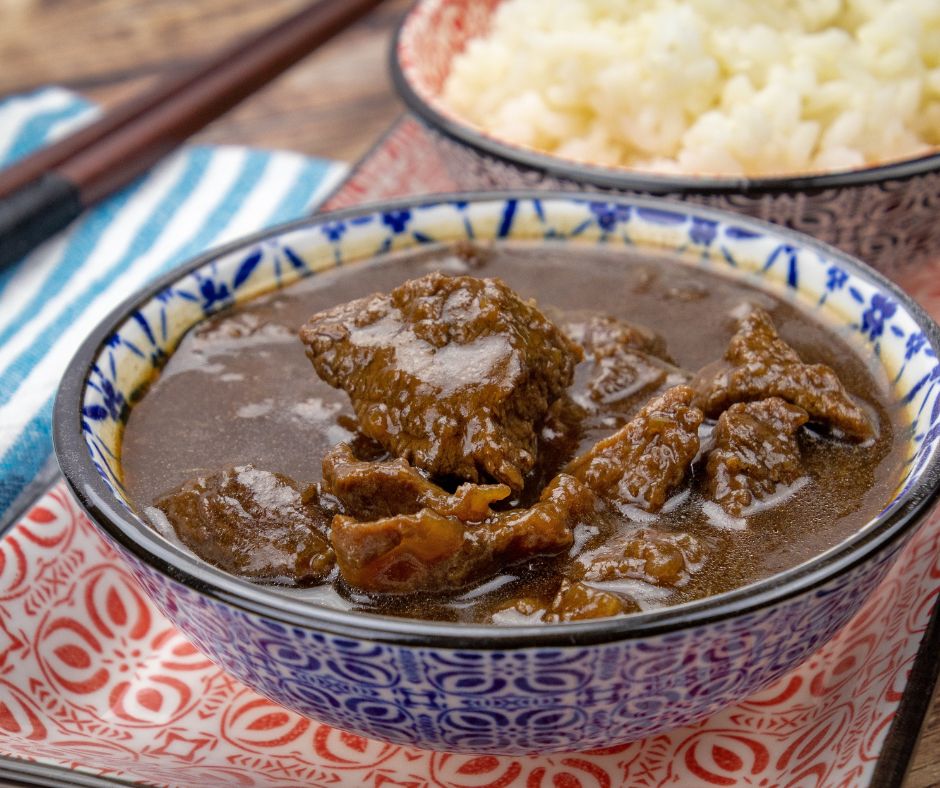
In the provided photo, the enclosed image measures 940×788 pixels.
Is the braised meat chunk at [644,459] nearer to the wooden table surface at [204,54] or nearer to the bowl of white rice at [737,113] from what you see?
the bowl of white rice at [737,113]

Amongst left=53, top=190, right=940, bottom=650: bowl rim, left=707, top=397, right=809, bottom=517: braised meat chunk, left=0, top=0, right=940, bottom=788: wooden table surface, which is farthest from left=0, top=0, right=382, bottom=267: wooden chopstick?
left=707, top=397, right=809, bottom=517: braised meat chunk

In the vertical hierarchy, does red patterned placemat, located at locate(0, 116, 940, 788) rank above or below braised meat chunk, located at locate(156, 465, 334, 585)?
below

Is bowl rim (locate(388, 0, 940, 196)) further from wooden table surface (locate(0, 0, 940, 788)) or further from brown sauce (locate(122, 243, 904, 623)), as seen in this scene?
wooden table surface (locate(0, 0, 940, 788))

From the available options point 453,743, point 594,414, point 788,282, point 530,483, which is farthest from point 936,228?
point 453,743

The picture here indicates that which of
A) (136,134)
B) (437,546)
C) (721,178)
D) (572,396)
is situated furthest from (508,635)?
(136,134)

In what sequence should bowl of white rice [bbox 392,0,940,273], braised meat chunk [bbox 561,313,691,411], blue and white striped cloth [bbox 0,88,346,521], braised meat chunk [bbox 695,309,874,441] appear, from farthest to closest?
bowl of white rice [bbox 392,0,940,273], blue and white striped cloth [bbox 0,88,346,521], braised meat chunk [bbox 561,313,691,411], braised meat chunk [bbox 695,309,874,441]

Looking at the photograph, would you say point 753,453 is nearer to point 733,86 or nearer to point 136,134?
point 733,86

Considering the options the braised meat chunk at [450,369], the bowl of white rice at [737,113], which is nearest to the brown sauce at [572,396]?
the braised meat chunk at [450,369]
